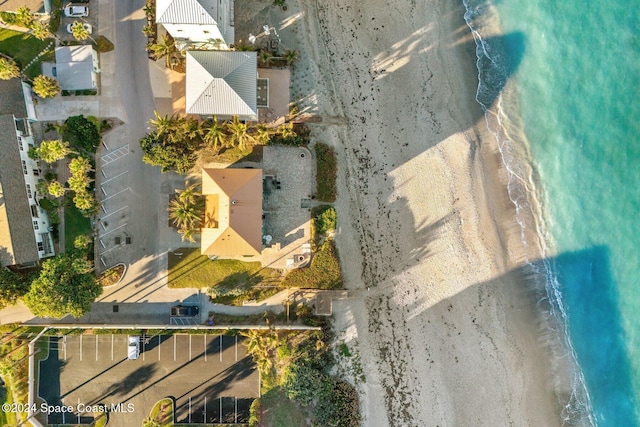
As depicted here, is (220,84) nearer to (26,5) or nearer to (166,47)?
(166,47)

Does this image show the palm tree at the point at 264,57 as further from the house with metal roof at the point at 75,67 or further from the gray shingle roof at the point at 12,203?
the gray shingle roof at the point at 12,203

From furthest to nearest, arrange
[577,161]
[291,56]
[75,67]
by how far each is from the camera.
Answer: [577,161]
[291,56]
[75,67]

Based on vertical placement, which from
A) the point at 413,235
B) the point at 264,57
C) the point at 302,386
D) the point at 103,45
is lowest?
the point at 302,386

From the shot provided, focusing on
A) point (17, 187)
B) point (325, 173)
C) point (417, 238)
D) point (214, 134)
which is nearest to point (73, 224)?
point (17, 187)

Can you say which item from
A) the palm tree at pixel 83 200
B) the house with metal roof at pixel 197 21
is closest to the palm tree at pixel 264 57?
the house with metal roof at pixel 197 21

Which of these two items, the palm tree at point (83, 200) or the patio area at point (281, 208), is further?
the patio area at point (281, 208)
